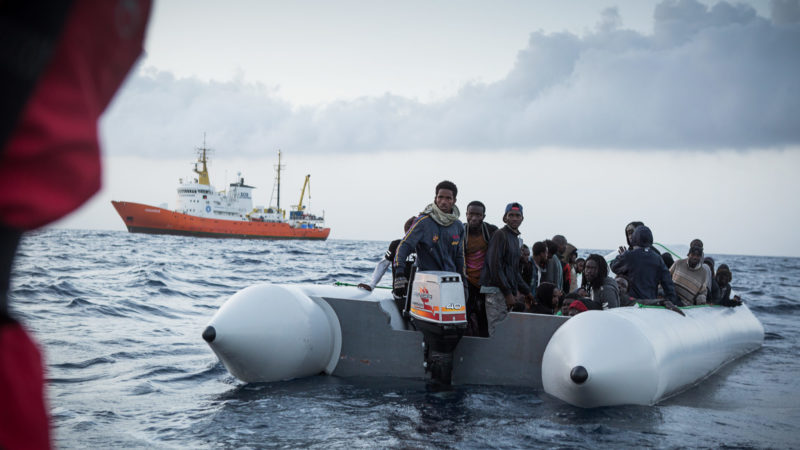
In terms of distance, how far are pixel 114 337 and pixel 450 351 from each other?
5.00m

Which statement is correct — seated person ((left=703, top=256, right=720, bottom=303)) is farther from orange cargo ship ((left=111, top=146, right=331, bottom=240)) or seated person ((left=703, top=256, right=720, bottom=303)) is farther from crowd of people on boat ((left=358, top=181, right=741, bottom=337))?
orange cargo ship ((left=111, top=146, right=331, bottom=240))

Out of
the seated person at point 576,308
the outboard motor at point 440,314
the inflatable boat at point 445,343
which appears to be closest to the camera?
the inflatable boat at point 445,343

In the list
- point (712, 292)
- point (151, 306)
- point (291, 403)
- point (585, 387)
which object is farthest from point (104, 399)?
point (712, 292)

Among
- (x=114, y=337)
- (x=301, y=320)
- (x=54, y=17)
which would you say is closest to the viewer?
(x=54, y=17)

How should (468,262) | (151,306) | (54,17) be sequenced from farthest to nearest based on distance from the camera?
(151,306) → (468,262) → (54,17)

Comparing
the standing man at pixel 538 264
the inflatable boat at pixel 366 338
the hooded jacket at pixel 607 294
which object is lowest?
the inflatable boat at pixel 366 338

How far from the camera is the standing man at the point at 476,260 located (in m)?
6.41

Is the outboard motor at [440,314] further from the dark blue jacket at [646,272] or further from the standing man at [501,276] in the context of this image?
the dark blue jacket at [646,272]

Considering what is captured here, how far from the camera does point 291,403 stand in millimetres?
5277

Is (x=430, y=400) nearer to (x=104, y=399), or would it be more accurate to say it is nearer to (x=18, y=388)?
(x=104, y=399)

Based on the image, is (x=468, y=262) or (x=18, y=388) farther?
(x=468, y=262)

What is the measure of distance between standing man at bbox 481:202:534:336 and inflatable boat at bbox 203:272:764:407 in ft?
0.47

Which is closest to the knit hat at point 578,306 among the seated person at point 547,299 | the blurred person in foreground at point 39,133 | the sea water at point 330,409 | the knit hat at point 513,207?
the seated person at point 547,299

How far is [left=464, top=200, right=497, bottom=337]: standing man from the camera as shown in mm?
6410
